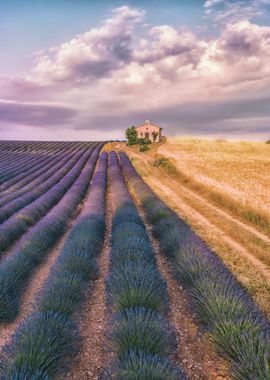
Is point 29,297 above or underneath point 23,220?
underneath

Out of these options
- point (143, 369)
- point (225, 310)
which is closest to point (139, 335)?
point (143, 369)

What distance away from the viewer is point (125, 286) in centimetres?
373

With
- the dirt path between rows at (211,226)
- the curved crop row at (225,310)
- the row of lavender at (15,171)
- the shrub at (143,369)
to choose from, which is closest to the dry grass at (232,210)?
the dirt path between rows at (211,226)

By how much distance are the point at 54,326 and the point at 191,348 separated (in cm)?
162

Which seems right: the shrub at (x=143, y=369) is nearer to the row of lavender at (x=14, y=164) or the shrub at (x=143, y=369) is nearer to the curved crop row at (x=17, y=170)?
the curved crop row at (x=17, y=170)

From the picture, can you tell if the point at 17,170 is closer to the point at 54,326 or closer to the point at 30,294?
the point at 30,294

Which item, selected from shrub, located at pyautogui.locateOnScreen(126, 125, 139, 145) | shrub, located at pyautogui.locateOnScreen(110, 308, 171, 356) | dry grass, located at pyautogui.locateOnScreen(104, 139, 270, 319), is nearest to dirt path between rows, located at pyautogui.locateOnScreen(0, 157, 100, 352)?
shrub, located at pyautogui.locateOnScreen(110, 308, 171, 356)

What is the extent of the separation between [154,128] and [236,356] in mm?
51073

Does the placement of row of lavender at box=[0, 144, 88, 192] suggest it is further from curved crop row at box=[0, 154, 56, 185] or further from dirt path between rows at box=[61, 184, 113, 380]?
dirt path between rows at box=[61, 184, 113, 380]

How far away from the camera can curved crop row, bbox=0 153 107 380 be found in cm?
248

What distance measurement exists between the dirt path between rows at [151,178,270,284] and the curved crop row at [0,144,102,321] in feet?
14.4

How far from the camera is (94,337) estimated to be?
133 inches

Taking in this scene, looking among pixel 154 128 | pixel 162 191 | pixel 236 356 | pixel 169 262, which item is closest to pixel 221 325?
pixel 236 356

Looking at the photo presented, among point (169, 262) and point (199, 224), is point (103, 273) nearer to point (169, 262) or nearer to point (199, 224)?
point (169, 262)
